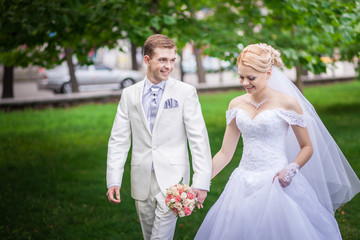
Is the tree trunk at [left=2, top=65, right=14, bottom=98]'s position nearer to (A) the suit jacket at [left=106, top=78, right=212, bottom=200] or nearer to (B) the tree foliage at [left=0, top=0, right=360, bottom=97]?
(B) the tree foliage at [left=0, top=0, right=360, bottom=97]

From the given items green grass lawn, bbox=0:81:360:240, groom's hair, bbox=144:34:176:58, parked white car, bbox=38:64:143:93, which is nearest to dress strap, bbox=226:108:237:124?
groom's hair, bbox=144:34:176:58

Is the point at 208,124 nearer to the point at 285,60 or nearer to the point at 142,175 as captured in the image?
the point at 285,60

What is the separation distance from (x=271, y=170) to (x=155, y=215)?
1041mm

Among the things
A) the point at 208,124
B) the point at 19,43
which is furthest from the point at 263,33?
the point at 19,43

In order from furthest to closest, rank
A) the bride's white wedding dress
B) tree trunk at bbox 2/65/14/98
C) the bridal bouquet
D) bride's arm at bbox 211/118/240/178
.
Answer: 1. tree trunk at bbox 2/65/14/98
2. bride's arm at bbox 211/118/240/178
3. the bridal bouquet
4. the bride's white wedding dress

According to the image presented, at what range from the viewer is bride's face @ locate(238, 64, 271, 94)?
3.48m

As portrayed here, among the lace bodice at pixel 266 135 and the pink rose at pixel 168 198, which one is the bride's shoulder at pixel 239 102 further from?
the pink rose at pixel 168 198

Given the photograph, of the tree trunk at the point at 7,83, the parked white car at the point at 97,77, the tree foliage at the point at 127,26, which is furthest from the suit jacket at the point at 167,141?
the parked white car at the point at 97,77

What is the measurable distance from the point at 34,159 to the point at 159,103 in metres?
6.69

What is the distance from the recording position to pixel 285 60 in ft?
28.2

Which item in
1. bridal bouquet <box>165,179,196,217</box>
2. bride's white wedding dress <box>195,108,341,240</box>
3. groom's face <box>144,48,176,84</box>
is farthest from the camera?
groom's face <box>144,48,176,84</box>

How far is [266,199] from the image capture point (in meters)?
3.47

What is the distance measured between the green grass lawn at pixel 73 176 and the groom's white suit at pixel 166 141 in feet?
6.36

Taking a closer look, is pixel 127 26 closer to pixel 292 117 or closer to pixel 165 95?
pixel 165 95
